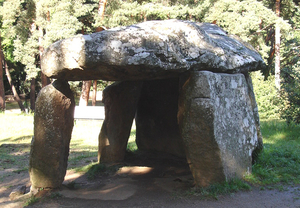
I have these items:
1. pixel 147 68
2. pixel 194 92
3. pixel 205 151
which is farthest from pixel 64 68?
pixel 205 151

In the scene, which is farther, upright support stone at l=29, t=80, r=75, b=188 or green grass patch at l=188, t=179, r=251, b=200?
upright support stone at l=29, t=80, r=75, b=188

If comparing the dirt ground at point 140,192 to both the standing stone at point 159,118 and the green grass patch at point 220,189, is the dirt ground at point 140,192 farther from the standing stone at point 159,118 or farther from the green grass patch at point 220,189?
the standing stone at point 159,118

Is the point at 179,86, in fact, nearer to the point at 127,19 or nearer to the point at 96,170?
the point at 96,170

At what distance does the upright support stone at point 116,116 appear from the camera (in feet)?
22.6

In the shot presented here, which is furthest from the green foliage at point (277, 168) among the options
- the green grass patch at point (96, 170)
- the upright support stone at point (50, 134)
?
the upright support stone at point (50, 134)

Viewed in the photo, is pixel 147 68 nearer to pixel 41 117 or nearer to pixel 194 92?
pixel 194 92

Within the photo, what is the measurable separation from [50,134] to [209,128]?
2.28 metres

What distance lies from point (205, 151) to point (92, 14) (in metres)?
16.7

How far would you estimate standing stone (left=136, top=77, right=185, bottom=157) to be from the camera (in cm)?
757

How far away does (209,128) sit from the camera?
469 cm

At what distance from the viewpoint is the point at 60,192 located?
16.4 feet

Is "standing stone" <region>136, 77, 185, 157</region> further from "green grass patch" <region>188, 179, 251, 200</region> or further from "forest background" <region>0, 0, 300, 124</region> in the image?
"forest background" <region>0, 0, 300, 124</region>

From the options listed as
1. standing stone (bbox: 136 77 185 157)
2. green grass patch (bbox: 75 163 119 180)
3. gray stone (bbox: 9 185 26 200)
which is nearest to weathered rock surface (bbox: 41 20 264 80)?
gray stone (bbox: 9 185 26 200)

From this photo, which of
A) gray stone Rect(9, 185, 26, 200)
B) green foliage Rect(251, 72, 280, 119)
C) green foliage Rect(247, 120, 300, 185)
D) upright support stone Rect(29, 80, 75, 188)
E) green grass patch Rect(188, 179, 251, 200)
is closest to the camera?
green grass patch Rect(188, 179, 251, 200)
